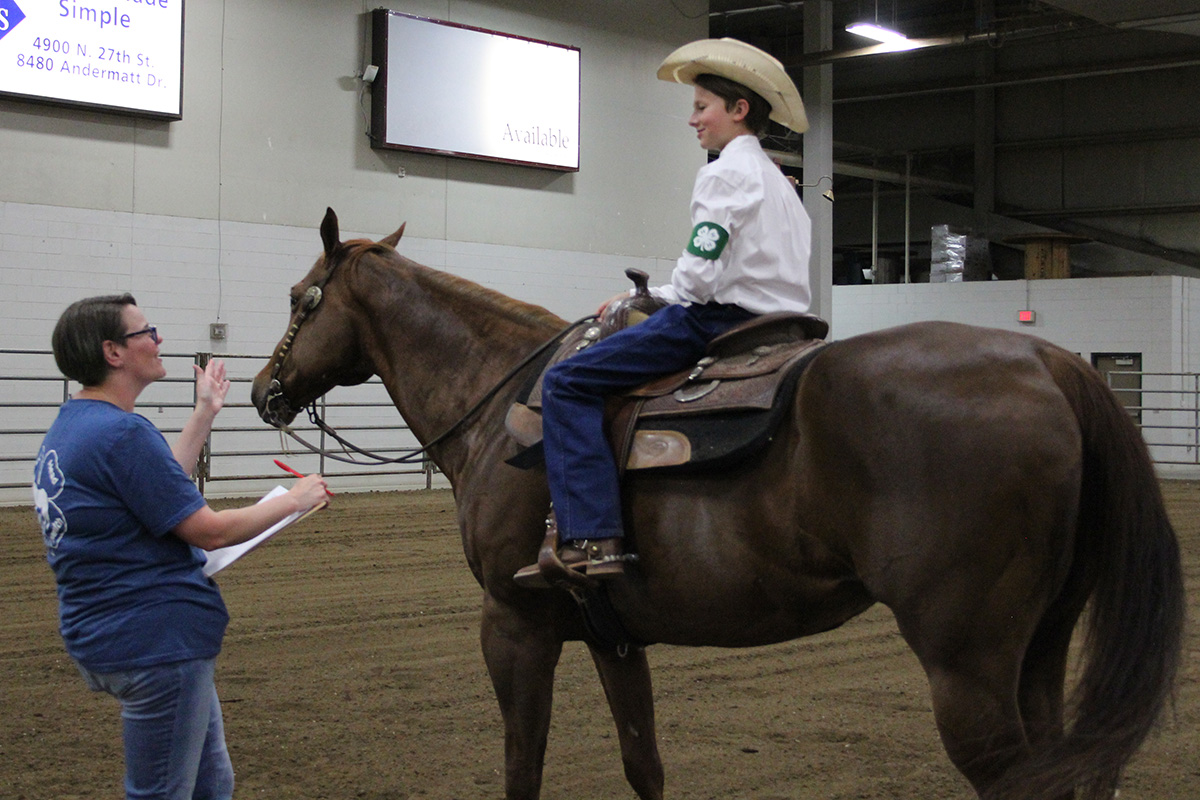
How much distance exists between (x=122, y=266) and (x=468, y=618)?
638 centimetres

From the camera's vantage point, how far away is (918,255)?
23375 millimetres

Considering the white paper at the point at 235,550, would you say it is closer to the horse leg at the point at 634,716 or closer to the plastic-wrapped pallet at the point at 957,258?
the horse leg at the point at 634,716

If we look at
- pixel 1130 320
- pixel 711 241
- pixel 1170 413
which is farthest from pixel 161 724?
pixel 1130 320

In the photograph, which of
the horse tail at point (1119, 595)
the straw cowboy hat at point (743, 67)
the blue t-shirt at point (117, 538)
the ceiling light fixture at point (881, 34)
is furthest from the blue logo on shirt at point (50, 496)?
the ceiling light fixture at point (881, 34)

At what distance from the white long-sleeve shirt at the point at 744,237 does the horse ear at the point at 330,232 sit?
1318mm

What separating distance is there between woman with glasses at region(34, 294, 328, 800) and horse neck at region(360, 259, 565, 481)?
1181mm

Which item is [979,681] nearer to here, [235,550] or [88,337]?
[235,550]

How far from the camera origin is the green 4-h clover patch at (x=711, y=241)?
2.58m

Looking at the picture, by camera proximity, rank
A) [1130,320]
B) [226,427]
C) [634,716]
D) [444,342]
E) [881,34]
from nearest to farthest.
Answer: [634,716] < [444,342] < [226,427] < [881,34] < [1130,320]

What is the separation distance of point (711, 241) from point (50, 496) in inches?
58.1

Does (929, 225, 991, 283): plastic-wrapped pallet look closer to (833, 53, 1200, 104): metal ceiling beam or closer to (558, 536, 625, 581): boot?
(833, 53, 1200, 104): metal ceiling beam

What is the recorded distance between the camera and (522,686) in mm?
2912

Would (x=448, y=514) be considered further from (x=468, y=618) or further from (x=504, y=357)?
(x=504, y=357)

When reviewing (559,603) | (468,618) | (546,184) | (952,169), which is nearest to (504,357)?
(559,603)
